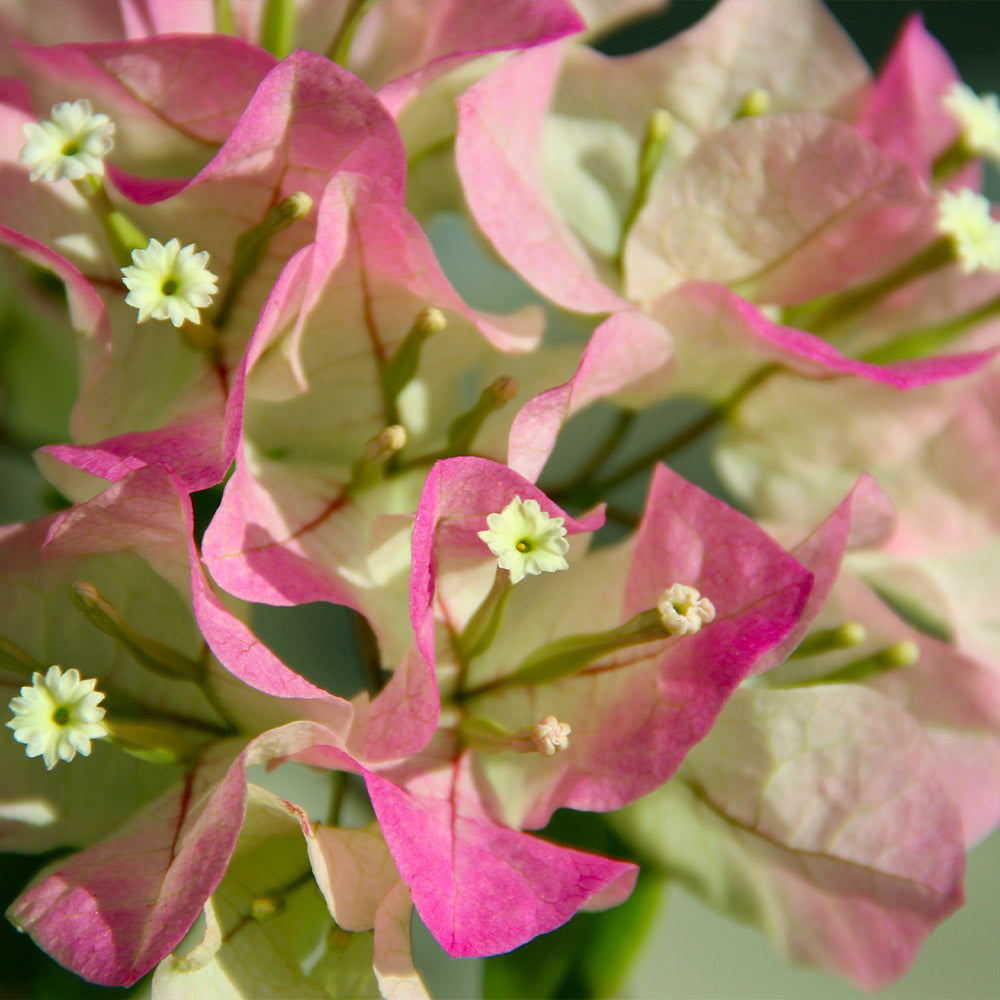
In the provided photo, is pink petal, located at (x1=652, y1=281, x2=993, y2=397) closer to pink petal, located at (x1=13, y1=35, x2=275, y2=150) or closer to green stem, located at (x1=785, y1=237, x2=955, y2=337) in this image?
green stem, located at (x1=785, y1=237, x2=955, y2=337)

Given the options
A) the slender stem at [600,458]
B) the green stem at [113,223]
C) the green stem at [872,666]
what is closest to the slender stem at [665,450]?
the slender stem at [600,458]

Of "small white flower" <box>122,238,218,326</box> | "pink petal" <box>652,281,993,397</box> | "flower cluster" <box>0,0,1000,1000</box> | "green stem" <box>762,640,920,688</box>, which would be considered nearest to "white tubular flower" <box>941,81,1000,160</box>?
"flower cluster" <box>0,0,1000,1000</box>

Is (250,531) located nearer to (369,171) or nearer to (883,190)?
(369,171)

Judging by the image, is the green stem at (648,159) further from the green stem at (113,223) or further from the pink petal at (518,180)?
the green stem at (113,223)

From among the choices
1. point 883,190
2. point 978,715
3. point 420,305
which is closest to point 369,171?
point 420,305

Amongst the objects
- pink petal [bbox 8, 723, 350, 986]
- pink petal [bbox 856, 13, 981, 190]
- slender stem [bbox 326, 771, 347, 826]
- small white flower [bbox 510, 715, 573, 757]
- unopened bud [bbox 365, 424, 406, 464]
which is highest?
pink petal [bbox 856, 13, 981, 190]

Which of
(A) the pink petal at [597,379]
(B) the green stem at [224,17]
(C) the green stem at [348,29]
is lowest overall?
(A) the pink petal at [597,379]

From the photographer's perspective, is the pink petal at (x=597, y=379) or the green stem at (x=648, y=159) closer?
the pink petal at (x=597, y=379)

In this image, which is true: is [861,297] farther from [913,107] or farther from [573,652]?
[573,652]
